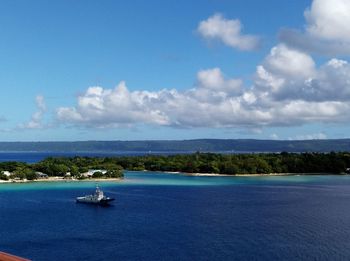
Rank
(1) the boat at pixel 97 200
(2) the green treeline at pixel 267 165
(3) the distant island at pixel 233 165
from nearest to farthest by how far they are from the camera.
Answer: (1) the boat at pixel 97 200
(3) the distant island at pixel 233 165
(2) the green treeline at pixel 267 165

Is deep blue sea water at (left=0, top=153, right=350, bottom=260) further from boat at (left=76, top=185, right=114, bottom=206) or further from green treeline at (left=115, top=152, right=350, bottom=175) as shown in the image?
green treeline at (left=115, top=152, right=350, bottom=175)

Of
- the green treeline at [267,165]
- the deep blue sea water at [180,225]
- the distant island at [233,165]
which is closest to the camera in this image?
the deep blue sea water at [180,225]

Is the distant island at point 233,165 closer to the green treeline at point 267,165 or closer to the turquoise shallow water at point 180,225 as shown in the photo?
the green treeline at point 267,165

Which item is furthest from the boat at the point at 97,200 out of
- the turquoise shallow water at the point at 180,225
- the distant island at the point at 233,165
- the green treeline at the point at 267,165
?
the green treeline at the point at 267,165

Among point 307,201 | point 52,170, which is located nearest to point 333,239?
point 307,201

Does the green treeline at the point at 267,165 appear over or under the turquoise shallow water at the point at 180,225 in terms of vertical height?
over

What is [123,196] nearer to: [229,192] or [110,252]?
[229,192]

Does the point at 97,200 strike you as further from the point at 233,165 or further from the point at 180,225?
the point at 233,165
